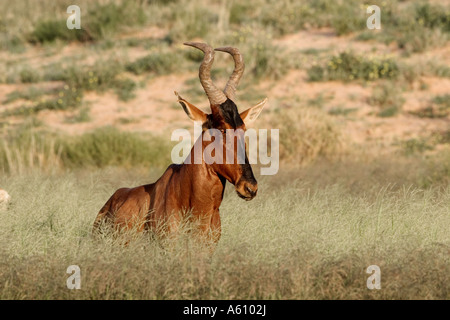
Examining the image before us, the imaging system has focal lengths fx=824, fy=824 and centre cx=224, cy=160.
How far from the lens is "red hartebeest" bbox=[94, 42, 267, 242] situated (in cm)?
663

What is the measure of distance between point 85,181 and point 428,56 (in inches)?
415

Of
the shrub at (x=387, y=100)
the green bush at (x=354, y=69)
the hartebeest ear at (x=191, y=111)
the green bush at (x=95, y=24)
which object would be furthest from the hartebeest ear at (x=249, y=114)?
the green bush at (x=95, y=24)

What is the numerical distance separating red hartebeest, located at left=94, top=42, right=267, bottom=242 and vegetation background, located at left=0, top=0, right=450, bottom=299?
306 millimetres

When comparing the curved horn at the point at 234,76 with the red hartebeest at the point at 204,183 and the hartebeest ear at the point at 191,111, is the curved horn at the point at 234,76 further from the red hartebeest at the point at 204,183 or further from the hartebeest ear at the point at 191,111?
the hartebeest ear at the point at 191,111

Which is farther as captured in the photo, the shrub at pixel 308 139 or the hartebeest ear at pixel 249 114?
the shrub at pixel 308 139

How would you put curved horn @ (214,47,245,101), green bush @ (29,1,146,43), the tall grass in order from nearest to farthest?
the tall grass < curved horn @ (214,47,245,101) < green bush @ (29,1,146,43)

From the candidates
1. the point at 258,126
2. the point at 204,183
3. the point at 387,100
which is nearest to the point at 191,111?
the point at 204,183

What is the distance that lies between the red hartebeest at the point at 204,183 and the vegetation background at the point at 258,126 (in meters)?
0.31

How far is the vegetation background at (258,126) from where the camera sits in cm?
612

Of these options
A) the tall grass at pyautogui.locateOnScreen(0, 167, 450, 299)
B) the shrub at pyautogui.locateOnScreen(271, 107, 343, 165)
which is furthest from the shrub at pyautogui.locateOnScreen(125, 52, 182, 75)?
the tall grass at pyautogui.locateOnScreen(0, 167, 450, 299)

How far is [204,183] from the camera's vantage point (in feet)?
22.2

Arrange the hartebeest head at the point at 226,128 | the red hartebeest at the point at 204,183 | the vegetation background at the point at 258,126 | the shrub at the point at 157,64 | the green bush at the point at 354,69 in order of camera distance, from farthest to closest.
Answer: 1. the shrub at the point at 157,64
2. the green bush at the point at 354,69
3. the red hartebeest at the point at 204,183
4. the hartebeest head at the point at 226,128
5. the vegetation background at the point at 258,126

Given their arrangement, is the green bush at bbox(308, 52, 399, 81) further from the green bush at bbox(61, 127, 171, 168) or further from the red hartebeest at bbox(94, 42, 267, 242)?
the red hartebeest at bbox(94, 42, 267, 242)

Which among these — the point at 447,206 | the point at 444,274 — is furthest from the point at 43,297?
the point at 447,206
